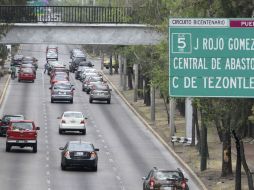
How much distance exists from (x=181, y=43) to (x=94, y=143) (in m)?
36.1

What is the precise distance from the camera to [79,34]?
6278cm

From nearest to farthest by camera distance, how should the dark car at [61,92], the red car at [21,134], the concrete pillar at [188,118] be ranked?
the red car at [21,134]
the concrete pillar at [188,118]
the dark car at [61,92]

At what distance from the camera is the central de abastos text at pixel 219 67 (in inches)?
1155

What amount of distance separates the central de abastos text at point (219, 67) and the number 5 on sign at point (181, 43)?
19cm

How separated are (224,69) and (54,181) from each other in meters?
20.3

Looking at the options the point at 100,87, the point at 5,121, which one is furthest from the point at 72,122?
the point at 100,87

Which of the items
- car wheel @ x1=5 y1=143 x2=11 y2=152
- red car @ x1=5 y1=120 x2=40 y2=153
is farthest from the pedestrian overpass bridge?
car wheel @ x1=5 y1=143 x2=11 y2=152

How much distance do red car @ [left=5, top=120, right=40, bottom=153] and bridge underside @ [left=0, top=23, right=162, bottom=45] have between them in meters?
6.05

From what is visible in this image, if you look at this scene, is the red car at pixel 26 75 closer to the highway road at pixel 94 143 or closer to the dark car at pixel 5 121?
the highway road at pixel 94 143

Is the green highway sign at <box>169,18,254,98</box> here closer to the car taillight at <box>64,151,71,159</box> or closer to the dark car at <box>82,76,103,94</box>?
the car taillight at <box>64,151,71,159</box>

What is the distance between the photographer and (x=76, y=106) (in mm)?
87875

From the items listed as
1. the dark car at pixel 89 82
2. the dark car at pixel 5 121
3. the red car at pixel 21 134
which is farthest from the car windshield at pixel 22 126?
the dark car at pixel 89 82

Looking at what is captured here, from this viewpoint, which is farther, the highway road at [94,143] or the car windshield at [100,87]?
the car windshield at [100,87]

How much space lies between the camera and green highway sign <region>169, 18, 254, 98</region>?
29281mm
